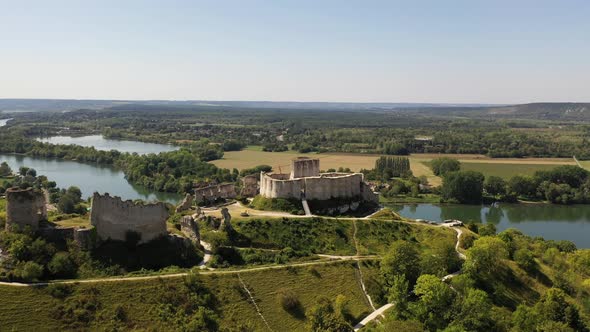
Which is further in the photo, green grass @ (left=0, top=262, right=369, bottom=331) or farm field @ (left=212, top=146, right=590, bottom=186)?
farm field @ (left=212, top=146, right=590, bottom=186)

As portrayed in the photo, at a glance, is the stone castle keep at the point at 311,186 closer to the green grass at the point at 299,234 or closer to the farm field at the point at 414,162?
the green grass at the point at 299,234

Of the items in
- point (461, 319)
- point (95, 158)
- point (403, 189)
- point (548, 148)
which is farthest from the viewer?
point (548, 148)

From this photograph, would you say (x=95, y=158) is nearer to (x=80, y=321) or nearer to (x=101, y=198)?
(x=101, y=198)

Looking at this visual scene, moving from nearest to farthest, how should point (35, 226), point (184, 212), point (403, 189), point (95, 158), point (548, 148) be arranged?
point (35, 226), point (184, 212), point (403, 189), point (95, 158), point (548, 148)

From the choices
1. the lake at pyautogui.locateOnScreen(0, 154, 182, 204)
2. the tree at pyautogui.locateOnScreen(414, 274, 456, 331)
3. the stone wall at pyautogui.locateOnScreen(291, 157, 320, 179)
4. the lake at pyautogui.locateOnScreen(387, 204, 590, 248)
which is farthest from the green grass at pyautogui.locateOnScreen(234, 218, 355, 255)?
the lake at pyautogui.locateOnScreen(0, 154, 182, 204)

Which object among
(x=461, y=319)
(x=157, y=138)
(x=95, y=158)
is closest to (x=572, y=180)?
(x=461, y=319)

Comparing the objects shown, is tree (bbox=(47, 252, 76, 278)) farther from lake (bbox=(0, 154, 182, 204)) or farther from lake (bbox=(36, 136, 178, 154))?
lake (bbox=(36, 136, 178, 154))

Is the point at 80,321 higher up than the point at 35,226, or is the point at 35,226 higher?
the point at 35,226
